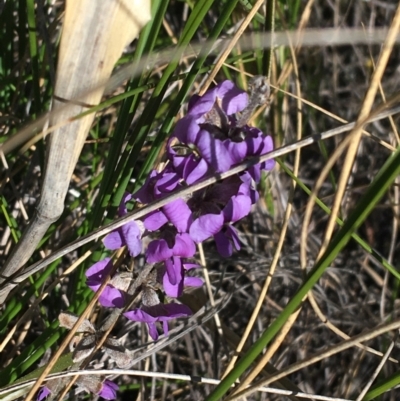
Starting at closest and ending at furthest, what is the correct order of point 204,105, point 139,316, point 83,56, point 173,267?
point 83,56 → point 204,105 → point 173,267 → point 139,316

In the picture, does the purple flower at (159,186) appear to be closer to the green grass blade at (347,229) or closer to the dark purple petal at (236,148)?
the dark purple petal at (236,148)

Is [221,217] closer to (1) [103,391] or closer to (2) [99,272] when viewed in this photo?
(2) [99,272]

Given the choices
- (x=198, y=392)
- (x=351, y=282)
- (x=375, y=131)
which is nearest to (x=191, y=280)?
(x=198, y=392)

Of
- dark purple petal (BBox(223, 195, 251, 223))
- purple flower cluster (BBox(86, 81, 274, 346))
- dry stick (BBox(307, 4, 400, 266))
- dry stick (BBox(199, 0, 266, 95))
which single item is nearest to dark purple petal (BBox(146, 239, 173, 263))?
purple flower cluster (BBox(86, 81, 274, 346))

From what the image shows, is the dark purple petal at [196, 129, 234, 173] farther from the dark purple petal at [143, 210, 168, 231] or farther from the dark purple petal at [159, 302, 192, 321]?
the dark purple petal at [159, 302, 192, 321]

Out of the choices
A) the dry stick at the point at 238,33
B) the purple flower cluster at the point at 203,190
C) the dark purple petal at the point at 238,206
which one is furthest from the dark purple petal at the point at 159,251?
the dry stick at the point at 238,33

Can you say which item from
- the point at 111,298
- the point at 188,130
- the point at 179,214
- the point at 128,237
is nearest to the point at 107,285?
the point at 111,298

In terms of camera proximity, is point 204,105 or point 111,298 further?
point 111,298

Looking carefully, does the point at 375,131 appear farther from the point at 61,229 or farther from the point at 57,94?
the point at 57,94

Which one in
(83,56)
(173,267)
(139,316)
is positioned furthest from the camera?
(139,316)
